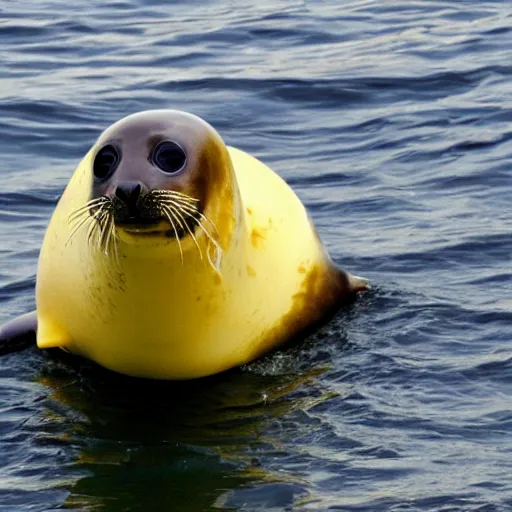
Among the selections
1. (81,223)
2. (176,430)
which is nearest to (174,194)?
(81,223)

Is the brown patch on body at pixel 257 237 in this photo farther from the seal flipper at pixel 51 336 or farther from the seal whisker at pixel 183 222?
the seal flipper at pixel 51 336

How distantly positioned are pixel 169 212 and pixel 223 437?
1057mm

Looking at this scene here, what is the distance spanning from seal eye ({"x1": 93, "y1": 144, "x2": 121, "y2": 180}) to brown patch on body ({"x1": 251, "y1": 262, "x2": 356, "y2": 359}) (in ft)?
4.39

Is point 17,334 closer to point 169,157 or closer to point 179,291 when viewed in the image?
point 179,291

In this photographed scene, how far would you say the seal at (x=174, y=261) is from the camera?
6590 mm

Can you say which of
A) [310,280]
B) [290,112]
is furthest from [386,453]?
[290,112]

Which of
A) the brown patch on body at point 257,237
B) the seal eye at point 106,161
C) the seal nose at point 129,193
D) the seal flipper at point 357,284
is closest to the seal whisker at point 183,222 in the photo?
the seal nose at point 129,193

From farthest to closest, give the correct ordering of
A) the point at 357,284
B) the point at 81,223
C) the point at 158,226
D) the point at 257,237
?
the point at 357,284
the point at 257,237
the point at 81,223
the point at 158,226

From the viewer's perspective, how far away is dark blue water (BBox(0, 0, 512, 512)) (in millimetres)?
6285

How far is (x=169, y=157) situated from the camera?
6.70 m

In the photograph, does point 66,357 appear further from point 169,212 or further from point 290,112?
point 290,112

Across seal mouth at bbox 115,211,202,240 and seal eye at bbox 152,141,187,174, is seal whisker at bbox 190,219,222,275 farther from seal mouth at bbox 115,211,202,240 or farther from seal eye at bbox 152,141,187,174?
seal eye at bbox 152,141,187,174

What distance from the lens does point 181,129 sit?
6.89 m

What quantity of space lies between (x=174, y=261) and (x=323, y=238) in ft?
10.4
